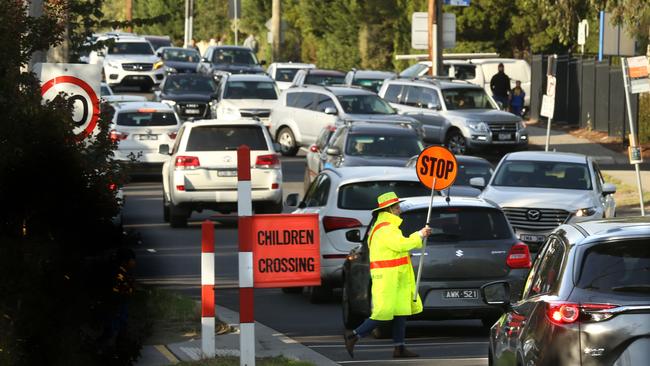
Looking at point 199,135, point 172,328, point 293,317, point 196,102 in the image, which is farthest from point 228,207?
point 196,102

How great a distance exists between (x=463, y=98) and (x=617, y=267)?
1319 inches

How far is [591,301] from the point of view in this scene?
850 cm

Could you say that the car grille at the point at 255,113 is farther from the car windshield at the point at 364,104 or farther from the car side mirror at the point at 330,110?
the car side mirror at the point at 330,110

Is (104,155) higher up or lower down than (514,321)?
higher up

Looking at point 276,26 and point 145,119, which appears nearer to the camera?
point 145,119

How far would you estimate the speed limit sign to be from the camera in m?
13.4

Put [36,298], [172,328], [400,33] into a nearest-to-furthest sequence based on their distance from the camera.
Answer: [36,298] → [172,328] → [400,33]

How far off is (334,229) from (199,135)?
29.8ft

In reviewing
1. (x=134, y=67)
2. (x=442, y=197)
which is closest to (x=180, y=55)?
(x=134, y=67)

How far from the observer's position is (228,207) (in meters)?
27.9

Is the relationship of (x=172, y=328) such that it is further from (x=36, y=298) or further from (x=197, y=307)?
(x=36, y=298)

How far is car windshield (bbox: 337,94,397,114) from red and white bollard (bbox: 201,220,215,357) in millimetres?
26625

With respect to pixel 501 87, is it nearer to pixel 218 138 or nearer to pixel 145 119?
pixel 145 119

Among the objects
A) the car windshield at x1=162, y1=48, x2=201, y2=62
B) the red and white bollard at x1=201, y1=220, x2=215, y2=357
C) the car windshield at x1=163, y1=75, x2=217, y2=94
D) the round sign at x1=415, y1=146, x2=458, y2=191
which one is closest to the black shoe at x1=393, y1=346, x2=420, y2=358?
the red and white bollard at x1=201, y1=220, x2=215, y2=357
